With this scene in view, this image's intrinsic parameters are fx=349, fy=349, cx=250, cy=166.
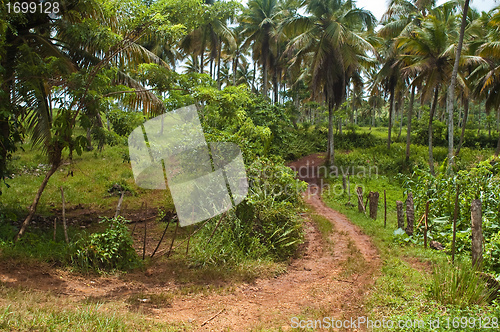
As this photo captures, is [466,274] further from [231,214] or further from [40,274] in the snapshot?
[40,274]

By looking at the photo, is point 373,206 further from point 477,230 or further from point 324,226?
point 477,230

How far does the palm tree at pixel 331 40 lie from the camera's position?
728 inches

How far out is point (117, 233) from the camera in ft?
22.6

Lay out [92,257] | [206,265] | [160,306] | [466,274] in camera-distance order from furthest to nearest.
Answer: [206,265]
[92,257]
[160,306]
[466,274]

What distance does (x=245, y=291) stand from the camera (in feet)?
21.2

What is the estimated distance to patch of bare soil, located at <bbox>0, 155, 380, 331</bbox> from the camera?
17.5 ft

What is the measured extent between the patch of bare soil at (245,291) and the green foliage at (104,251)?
31 centimetres

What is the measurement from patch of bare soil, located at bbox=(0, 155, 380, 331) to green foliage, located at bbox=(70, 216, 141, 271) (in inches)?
12.3

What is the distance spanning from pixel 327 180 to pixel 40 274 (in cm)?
1537

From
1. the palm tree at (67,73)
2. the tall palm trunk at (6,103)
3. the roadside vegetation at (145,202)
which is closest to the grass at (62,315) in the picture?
the roadside vegetation at (145,202)

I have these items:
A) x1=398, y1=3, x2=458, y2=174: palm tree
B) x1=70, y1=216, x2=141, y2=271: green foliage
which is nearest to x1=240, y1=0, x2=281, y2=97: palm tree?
x1=398, y1=3, x2=458, y2=174: palm tree

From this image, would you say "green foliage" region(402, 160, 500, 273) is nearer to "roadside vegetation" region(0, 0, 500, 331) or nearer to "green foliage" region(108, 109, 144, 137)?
"roadside vegetation" region(0, 0, 500, 331)

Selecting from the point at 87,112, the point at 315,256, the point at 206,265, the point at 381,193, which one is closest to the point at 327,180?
the point at 381,193

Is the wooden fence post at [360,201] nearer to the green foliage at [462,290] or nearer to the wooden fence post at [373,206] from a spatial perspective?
the wooden fence post at [373,206]
